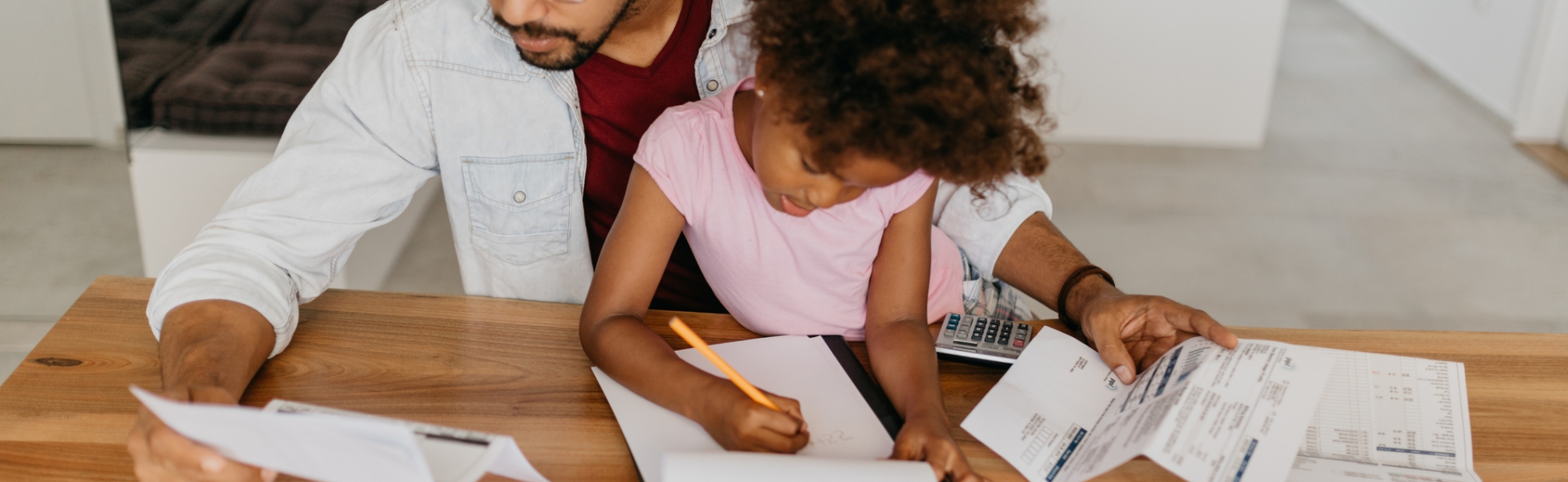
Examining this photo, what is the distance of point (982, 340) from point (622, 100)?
0.52 meters

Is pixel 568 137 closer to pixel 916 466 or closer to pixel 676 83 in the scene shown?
pixel 676 83

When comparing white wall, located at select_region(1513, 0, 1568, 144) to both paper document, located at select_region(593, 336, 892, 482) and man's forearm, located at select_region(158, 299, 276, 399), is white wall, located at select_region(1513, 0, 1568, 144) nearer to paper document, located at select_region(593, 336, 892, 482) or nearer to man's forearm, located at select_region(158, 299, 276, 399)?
paper document, located at select_region(593, 336, 892, 482)

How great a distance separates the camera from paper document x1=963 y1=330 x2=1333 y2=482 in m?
0.84

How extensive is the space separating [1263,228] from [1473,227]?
620 mm

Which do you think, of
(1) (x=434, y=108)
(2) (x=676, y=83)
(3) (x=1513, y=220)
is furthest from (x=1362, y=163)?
(1) (x=434, y=108)

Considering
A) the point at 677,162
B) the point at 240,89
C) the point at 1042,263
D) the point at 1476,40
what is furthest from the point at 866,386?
the point at 1476,40

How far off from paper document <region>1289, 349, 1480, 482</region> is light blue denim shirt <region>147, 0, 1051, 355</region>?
44 cm

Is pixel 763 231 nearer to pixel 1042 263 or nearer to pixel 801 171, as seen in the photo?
pixel 801 171

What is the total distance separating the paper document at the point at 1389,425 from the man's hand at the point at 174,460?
2.71ft

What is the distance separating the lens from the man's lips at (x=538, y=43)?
44.1 inches

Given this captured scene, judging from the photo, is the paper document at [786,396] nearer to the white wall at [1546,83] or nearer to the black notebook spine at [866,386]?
the black notebook spine at [866,386]

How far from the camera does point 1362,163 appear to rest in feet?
11.8

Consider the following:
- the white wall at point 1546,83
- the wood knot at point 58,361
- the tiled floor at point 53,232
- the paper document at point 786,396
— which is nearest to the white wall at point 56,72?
the tiled floor at point 53,232

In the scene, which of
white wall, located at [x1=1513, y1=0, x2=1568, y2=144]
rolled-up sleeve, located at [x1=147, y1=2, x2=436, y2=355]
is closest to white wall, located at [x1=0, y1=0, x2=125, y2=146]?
rolled-up sleeve, located at [x1=147, y1=2, x2=436, y2=355]
